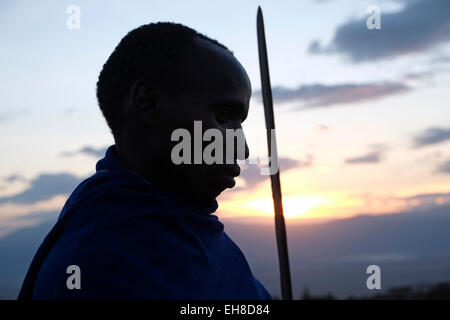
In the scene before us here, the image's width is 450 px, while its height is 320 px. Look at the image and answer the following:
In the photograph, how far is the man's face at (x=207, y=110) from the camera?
2572mm

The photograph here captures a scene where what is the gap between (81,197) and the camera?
105 inches

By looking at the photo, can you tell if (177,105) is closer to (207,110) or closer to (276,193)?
(207,110)

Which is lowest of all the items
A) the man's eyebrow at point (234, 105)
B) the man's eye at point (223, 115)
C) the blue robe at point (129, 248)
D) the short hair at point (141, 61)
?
the blue robe at point (129, 248)

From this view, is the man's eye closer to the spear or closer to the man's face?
the man's face

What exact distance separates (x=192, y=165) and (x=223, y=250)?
0.49 meters

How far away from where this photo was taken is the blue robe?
7.72ft

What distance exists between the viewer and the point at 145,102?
2.64m

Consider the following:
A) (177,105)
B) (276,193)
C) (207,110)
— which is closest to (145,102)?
(177,105)

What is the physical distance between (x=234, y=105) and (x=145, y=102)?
0.38 metres

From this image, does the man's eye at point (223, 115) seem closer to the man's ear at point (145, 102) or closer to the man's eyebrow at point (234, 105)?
the man's eyebrow at point (234, 105)

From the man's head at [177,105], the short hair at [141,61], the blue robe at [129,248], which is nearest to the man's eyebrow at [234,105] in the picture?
the man's head at [177,105]

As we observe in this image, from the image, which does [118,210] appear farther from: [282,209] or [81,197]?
[282,209]

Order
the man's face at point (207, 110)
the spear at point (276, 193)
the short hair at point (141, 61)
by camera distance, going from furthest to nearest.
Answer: the spear at point (276, 193)
the short hair at point (141, 61)
the man's face at point (207, 110)
